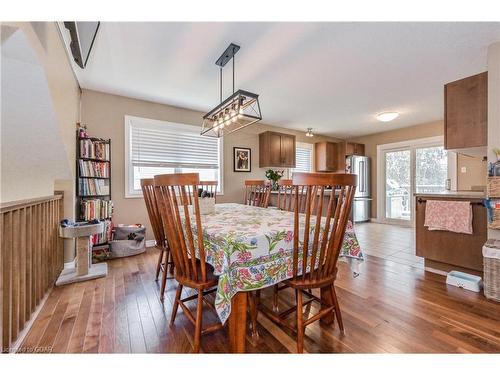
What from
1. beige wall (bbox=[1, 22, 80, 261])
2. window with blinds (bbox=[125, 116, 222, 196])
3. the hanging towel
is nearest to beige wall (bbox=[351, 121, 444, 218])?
the hanging towel

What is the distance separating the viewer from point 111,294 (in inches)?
79.8

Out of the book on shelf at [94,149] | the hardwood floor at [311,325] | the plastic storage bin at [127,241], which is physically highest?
the book on shelf at [94,149]

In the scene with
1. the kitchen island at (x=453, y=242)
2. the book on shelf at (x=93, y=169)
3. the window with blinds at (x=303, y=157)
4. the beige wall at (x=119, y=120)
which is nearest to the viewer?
the kitchen island at (x=453, y=242)

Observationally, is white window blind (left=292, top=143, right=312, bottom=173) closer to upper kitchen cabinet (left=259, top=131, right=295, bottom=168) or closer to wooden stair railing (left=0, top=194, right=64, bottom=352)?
upper kitchen cabinet (left=259, top=131, right=295, bottom=168)

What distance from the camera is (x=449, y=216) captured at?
93.4 inches

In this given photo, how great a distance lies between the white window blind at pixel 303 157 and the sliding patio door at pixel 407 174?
184 cm

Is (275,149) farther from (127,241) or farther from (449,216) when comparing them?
(127,241)

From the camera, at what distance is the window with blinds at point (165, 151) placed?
3.54 meters

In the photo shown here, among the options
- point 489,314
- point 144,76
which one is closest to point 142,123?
point 144,76

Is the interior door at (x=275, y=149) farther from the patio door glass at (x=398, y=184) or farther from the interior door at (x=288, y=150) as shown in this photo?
the patio door glass at (x=398, y=184)

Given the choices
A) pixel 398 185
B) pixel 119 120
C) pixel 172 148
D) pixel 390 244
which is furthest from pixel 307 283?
pixel 398 185

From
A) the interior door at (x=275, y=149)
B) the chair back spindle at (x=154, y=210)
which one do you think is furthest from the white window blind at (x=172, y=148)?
the chair back spindle at (x=154, y=210)

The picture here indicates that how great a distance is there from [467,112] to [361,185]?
11.8ft
